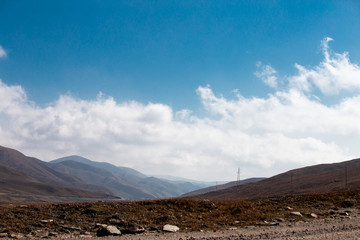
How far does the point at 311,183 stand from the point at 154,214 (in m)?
117

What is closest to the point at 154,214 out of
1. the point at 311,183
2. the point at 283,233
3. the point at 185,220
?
the point at 185,220

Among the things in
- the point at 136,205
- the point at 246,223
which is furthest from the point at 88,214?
the point at 246,223

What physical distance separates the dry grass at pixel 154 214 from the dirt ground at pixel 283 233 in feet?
4.58

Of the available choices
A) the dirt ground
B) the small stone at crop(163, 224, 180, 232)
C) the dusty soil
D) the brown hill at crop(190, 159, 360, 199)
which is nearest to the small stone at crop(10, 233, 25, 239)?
the dirt ground

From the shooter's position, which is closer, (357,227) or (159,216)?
(357,227)

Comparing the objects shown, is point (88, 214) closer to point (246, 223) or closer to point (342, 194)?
point (246, 223)

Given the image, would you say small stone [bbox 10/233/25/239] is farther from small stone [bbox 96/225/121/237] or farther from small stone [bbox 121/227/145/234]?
small stone [bbox 121/227/145/234]

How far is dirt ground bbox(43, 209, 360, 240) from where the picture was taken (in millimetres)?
12180

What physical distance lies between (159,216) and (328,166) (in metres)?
183

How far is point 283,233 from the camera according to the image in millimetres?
13000

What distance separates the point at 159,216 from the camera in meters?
17.5

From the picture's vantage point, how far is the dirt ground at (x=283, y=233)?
12.2 m

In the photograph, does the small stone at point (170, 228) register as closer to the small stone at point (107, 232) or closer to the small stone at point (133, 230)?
the small stone at point (133, 230)

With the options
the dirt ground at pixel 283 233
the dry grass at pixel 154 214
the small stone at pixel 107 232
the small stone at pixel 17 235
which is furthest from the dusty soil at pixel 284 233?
the small stone at pixel 17 235
